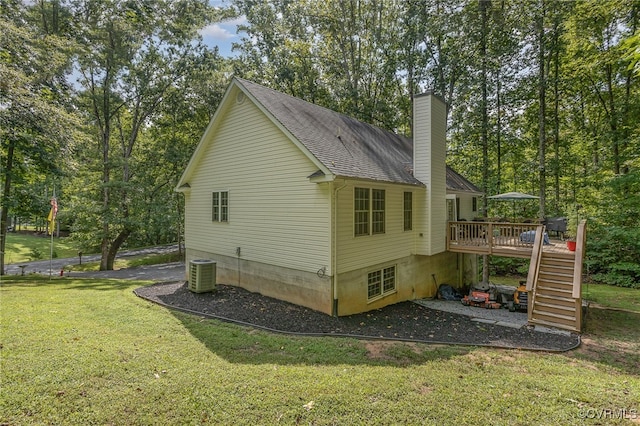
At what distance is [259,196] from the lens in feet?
34.1

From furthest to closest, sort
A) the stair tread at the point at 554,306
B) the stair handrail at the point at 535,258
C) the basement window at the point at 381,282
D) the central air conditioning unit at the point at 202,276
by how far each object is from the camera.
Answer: the basement window at the point at 381,282, the central air conditioning unit at the point at 202,276, the stair handrail at the point at 535,258, the stair tread at the point at 554,306

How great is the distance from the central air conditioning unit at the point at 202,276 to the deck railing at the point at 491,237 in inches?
372

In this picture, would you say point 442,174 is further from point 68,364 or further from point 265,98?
point 68,364

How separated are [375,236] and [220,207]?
20.1 ft

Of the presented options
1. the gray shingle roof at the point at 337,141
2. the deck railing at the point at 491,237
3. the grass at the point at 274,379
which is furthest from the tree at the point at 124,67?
the deck railing at the point at 491,237

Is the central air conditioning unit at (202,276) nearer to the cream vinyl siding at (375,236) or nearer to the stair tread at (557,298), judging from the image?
the cream vinyl siding at (375,236)

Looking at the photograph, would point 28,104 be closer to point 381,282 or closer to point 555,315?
point 381,282

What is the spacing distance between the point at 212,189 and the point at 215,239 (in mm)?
2043

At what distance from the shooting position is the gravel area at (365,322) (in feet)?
24.2

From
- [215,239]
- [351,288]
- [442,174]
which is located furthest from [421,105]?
[215,239]

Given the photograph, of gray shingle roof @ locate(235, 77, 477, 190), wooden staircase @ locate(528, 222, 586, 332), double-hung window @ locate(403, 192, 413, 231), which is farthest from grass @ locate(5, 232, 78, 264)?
wooden staircase @ locate(528, 222, 586, 332)

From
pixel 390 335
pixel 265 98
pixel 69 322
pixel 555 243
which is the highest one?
pixel 265 98

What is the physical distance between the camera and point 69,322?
6867 mm

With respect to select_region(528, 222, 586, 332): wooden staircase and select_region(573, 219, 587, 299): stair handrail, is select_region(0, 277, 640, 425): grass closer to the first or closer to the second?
select_region(528, 222, 586, 332): wooden staircase
